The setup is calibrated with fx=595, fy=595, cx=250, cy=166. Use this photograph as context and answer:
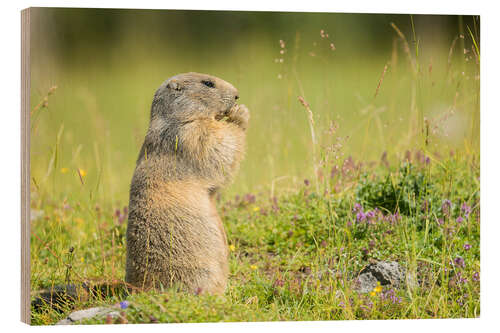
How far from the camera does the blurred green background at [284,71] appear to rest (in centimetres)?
557

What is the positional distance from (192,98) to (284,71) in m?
1.50

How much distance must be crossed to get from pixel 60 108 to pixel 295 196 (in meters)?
2.74

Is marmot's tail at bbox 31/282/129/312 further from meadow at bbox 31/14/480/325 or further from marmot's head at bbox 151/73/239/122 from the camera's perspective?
marmot's head at bbox 151/73/239/122

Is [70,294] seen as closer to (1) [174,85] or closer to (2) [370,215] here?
(1) [174,85]

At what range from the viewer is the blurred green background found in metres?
5.57

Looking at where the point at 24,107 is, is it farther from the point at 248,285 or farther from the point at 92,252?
the point at 248,285

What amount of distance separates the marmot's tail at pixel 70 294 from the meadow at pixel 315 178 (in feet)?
0.19

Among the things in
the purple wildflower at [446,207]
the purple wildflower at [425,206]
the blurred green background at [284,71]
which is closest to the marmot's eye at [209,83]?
the blurred green background at [284,71]

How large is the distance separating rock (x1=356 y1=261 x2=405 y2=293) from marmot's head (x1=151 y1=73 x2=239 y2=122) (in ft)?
6.66

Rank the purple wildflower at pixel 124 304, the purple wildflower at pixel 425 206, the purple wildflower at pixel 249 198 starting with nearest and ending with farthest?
the purple wildflower at pixel 124 304
the purple wildflower at pixel 425 206
the purple wildflower at pixel 249 198

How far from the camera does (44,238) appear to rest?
6516 mm

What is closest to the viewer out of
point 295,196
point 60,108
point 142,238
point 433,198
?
point 142,238

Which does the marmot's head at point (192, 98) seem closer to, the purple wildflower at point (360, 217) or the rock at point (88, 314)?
the purple wildflower at point (360, 217)

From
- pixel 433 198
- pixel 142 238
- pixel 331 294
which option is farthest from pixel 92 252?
pixel 433 198
